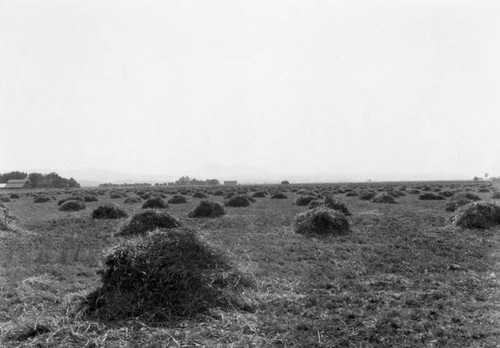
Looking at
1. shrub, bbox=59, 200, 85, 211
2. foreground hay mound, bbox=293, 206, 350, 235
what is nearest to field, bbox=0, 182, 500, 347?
foreground hay mound, bbox=293, 206, 350, 235

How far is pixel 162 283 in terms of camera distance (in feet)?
20.8

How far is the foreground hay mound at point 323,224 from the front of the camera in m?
13.5

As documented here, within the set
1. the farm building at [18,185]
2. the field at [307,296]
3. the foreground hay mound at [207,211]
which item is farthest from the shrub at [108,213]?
the farm building at [18,185]

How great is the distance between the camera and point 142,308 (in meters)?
6.00

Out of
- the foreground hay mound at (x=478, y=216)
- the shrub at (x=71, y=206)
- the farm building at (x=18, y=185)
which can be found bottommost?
the farm building at (x=18, y=185)

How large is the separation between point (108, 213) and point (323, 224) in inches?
420

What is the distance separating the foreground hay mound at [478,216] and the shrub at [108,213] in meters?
14.2

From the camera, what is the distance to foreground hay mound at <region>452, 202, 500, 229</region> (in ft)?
46.5

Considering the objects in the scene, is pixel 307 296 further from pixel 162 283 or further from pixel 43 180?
pixel 43 180

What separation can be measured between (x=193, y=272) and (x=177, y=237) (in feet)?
2.88

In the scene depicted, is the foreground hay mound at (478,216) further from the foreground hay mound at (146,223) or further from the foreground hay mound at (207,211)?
the foreground hay mound at (207,211)

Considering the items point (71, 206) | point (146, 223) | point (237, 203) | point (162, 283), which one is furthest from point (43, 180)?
point (162, 283)

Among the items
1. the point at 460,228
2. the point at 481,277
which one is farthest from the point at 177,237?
the point at 460,228

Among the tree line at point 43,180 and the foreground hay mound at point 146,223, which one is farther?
the tree line at point 43,180
